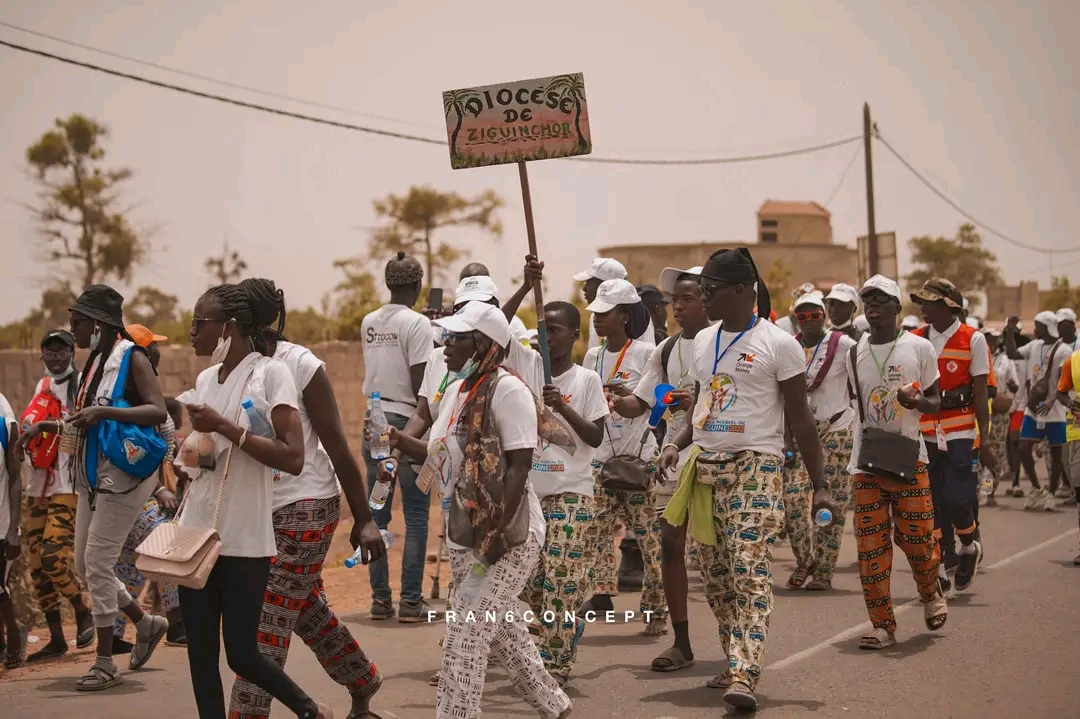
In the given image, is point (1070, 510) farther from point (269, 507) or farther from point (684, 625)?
point (269, 507)

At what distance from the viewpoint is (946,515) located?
1003 centimetres

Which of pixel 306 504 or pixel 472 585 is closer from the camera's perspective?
pixel 472 585

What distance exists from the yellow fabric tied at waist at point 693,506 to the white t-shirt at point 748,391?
0.48 ft

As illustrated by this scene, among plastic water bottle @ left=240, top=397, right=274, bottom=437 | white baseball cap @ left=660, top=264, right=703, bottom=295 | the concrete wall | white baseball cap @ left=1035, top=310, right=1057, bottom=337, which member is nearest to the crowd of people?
plastic water bottle @ left=240, top=397, right=274, bottom=437

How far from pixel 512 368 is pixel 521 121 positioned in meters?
1.68

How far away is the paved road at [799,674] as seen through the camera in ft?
23.6

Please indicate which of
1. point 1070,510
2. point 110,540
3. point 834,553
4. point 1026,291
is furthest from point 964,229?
point 110,540

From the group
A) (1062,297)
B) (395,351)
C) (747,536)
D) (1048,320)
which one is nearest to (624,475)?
(747,536)

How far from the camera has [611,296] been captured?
9.06 meters

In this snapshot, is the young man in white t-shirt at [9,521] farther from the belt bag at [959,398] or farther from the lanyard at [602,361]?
the belt bag at [959,398]

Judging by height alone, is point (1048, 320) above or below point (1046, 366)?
above

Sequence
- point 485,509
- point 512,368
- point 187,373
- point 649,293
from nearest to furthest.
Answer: point 485,509 → point 512,368 → point 649,293 → point 187,373

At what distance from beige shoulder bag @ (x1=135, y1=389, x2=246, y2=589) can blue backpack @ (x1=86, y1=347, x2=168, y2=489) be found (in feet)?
7.25

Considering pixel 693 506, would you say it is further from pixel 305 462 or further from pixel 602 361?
pixel 305 462
